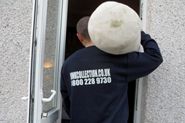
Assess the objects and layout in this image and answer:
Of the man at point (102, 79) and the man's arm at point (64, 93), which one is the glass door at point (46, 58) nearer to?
the man's arm at point (64, 93)

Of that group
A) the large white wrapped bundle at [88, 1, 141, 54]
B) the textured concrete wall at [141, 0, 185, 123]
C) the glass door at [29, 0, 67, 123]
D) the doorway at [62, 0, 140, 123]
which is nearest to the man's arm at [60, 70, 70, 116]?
the glass door at [29, 0, 67, 123]

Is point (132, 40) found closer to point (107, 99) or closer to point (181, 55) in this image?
point (107, 99)

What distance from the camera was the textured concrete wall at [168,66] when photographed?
3193 millimetres

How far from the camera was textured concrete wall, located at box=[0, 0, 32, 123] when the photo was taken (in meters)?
3.45

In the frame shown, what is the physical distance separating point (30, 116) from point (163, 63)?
1194 mm

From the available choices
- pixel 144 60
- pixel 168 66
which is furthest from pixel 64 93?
pixel 168 66

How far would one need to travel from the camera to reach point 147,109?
3.21 m

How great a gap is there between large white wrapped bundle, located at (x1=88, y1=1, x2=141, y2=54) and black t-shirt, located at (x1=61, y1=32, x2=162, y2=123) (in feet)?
0.43

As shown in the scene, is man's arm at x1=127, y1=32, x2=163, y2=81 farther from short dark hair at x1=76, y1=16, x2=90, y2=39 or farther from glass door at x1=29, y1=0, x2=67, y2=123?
glass door at x1=29, y1=0, x2=67, y2=123

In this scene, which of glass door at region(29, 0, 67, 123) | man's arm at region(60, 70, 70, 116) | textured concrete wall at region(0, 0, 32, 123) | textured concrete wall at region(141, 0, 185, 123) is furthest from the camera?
textured concrete wall at region(0, 0, 32, 123)

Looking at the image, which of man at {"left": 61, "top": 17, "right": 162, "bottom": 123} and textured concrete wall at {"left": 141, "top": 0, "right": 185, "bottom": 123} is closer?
man at {"left": 61, "top": 17, "right": 162, "bottom": 123}

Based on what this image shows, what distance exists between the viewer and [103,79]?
2.80 meters

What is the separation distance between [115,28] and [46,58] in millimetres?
553

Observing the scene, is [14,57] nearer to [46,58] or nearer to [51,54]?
[51,54]
